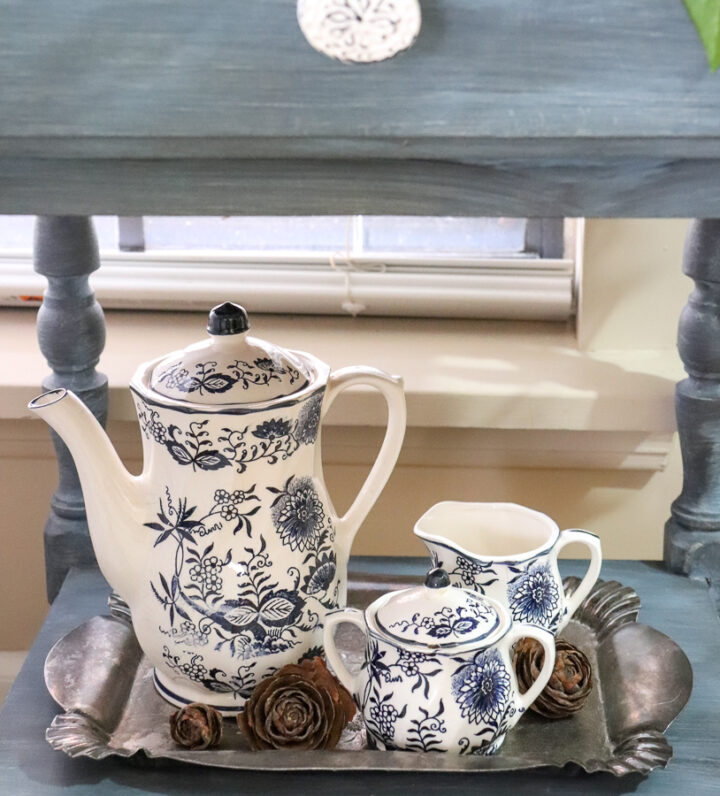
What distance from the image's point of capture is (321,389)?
609 mm

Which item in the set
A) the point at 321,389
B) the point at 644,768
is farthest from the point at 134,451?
the point at 644,768

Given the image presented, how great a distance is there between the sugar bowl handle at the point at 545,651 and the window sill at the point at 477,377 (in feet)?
1.06

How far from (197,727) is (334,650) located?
0.28ft

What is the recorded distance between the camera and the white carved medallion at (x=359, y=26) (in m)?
0.43

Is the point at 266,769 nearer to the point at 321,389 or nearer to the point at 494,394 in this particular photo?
the point at 321,389

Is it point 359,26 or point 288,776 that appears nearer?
point 359,26

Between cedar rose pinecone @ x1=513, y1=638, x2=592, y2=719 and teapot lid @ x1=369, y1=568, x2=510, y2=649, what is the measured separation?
2.4 inches

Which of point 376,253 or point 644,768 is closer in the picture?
point 644,768

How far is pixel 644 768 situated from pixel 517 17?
1.25 ft

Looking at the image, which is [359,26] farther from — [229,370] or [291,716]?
[291,716]

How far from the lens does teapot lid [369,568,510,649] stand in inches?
22.4

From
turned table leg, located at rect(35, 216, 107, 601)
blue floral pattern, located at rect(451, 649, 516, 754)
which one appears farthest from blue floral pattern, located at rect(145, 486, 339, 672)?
turned table leg, located at rect(35, 216, 107, 601)

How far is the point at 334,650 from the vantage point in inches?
24.3

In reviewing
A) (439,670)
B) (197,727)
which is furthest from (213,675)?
(439,670)
